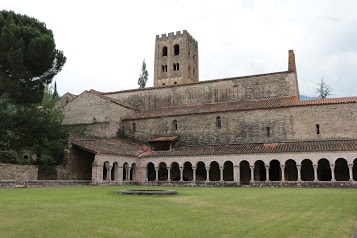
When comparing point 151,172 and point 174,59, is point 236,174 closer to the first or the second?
point 151,172

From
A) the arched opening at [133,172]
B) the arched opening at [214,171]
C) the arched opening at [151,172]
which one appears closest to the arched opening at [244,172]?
the arched opening at [214,171]

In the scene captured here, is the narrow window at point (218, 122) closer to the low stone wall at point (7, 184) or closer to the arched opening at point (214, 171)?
the arched opening at point (214, 171)

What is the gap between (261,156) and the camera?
1180 inches

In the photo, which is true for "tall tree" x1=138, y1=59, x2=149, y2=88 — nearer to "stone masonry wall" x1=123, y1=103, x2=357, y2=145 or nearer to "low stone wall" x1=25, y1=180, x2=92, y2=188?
"stone masonry wall" x1=123, y1=103, x2=357, y2=145

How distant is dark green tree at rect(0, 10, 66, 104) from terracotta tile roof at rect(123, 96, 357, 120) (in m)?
11.7

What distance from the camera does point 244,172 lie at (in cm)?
3331

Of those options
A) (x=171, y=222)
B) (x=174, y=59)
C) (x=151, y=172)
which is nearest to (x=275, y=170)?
(x=151, y=172)

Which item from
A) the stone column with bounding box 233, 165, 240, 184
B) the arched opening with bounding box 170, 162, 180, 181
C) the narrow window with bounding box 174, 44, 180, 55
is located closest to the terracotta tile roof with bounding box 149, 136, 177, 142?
the arched opening with bounding box 170, 162, 180, 181

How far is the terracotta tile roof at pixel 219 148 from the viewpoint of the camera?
2888cm

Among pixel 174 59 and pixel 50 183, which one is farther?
pixel 174 59

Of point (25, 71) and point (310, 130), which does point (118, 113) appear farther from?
point (310, 130)

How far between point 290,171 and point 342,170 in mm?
4291

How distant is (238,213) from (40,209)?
6008 mm

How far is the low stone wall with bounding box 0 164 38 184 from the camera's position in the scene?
2404 cm
